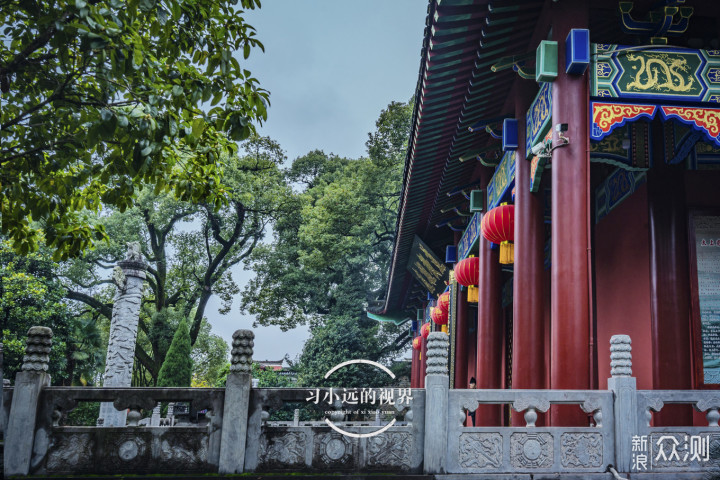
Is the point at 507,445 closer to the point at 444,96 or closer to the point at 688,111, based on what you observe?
the point at 688,111

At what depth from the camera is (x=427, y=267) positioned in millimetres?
16109

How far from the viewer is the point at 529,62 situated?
7.59 metres

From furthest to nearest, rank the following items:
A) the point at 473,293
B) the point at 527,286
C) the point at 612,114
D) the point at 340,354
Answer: the point at 340,354 < the point at 473,293 < the point at 527,286 < the point at 612,114

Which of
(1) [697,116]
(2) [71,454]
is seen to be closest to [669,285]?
(1) [697,116]

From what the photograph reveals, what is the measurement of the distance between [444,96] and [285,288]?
18.8m

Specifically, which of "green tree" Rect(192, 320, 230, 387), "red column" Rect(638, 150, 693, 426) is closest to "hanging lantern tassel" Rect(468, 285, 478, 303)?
"red column" Rect(638, 150, 693, 426)

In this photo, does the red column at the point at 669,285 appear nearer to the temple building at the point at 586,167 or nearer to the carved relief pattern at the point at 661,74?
the temple building at the point at 586,167

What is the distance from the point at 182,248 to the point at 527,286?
21.1 meters

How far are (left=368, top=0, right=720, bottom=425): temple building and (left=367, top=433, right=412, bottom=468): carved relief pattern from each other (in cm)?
146

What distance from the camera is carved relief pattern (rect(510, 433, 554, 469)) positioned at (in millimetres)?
5109

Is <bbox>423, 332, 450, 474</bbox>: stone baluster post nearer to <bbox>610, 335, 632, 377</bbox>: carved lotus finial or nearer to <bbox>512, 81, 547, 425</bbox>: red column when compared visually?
<bbox>610, 335, 632, 377</bbox>: carved lotus finial

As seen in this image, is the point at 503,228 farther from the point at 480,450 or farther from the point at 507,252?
the point at 480,450

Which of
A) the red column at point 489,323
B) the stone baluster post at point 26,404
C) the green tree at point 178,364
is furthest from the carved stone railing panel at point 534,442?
the green tree at point 178,364

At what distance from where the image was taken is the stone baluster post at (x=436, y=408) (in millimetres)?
5117
